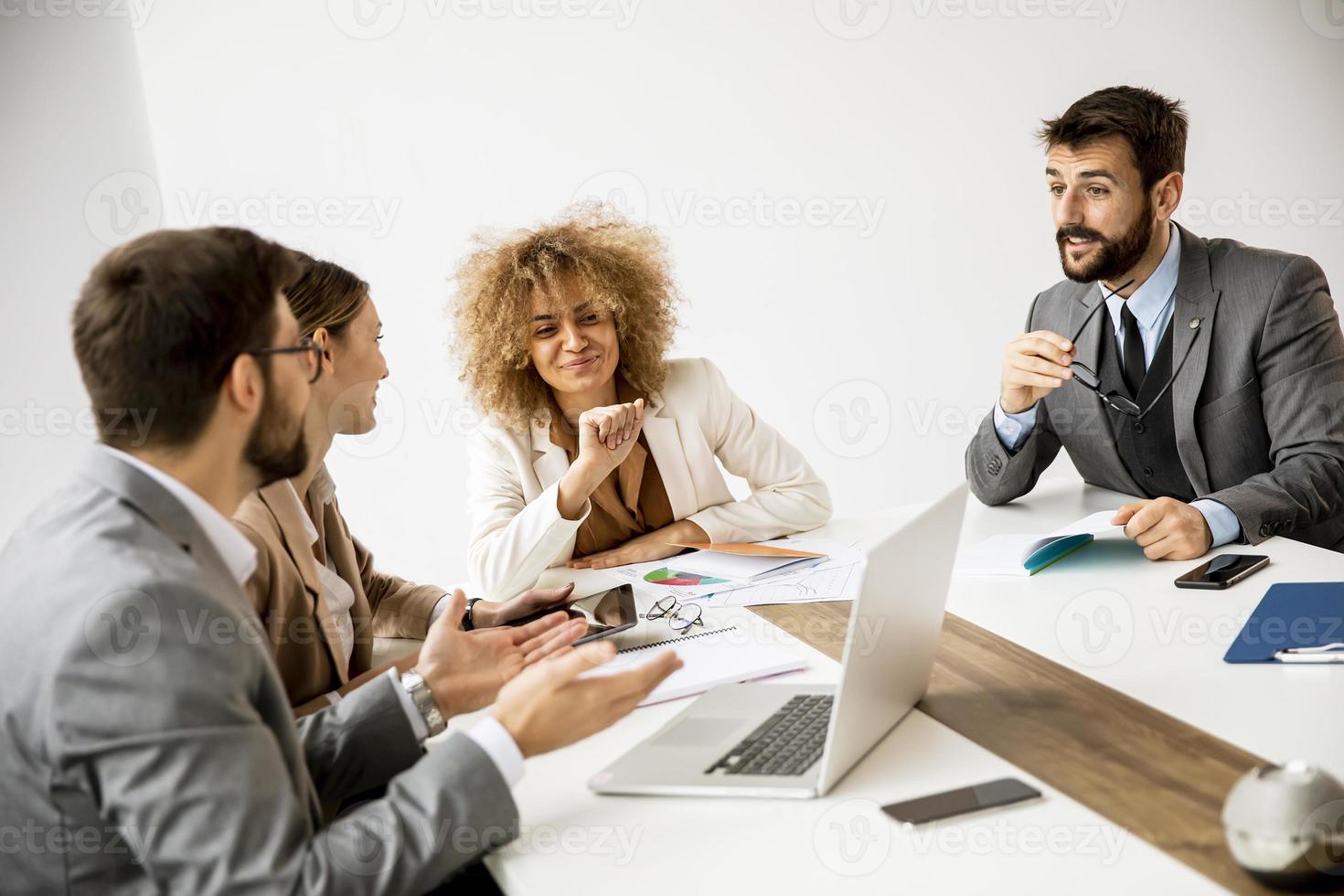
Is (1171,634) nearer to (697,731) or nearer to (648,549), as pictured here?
(697,731)

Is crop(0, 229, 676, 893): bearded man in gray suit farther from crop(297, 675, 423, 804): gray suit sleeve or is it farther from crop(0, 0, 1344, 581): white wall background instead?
crop(0, 0, 1344, 581): white wall background

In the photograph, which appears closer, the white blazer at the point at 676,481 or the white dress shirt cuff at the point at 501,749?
the white dress shirt cuff at the point at 501,749

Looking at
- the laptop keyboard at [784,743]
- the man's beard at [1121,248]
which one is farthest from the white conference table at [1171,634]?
the man's beard at [1121,248]

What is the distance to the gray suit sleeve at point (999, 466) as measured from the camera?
2.64 metres

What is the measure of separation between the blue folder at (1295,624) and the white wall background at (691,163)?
9.72 ft

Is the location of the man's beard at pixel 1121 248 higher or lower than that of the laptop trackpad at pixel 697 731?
higher

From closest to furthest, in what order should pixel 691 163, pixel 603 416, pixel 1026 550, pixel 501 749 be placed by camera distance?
1. pixel 501 749
2. pixel 1026 550
3. pixel 603 416
4. pixel 691 163

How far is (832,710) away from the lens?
137cm

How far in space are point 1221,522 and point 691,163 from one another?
2751 millimetres

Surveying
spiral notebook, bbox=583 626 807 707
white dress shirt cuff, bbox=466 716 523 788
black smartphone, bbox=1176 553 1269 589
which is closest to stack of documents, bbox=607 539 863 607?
spiral notebook, bbox=583 626 807 707

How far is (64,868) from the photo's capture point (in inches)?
42.9

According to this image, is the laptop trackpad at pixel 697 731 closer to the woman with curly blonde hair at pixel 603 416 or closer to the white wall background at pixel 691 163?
the woman with curly blonde hair at pixel 603 416

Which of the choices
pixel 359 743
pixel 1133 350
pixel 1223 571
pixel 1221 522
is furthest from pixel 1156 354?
pixel 359 743

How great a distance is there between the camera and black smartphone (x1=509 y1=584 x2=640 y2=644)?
184 centimetres
